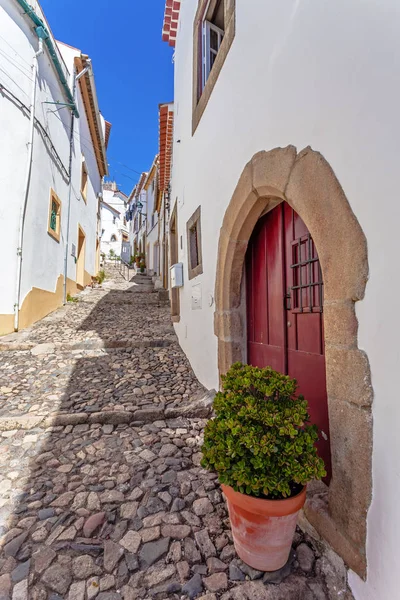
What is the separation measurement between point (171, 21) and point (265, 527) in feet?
24.8

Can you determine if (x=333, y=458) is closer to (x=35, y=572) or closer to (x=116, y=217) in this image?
(x=35, y=572)

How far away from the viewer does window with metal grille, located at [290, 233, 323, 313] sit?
1.85 metres

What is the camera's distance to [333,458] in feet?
4.64

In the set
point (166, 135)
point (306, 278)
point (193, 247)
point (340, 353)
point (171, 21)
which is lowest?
point (340, 353)

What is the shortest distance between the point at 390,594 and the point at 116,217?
30.5m

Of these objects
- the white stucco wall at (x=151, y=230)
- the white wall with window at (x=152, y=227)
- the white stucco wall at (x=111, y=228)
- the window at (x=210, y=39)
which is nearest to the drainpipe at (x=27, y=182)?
the window at (x=210, y=39)

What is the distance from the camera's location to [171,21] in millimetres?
5496

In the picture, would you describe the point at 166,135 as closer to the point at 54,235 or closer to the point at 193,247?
the point at 54,235

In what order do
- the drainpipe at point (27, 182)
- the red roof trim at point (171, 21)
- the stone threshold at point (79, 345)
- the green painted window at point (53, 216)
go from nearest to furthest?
the stone threshold at point (79, 345)
the drainpipe at point (27, 182)
the red roof trim at point (171, 21)
the green painted window at point (53, 216)

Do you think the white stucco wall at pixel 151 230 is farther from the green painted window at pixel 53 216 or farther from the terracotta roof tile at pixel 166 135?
the green painted window at pixel 53 216

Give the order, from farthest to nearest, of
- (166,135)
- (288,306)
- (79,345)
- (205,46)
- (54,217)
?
(54,217), (166,135), (79,345), (205,46), (288,306)

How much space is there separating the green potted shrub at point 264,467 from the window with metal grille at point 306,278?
623mm

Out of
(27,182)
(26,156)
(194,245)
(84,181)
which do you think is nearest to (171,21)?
(26,156)

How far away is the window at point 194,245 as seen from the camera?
12.8 feet
